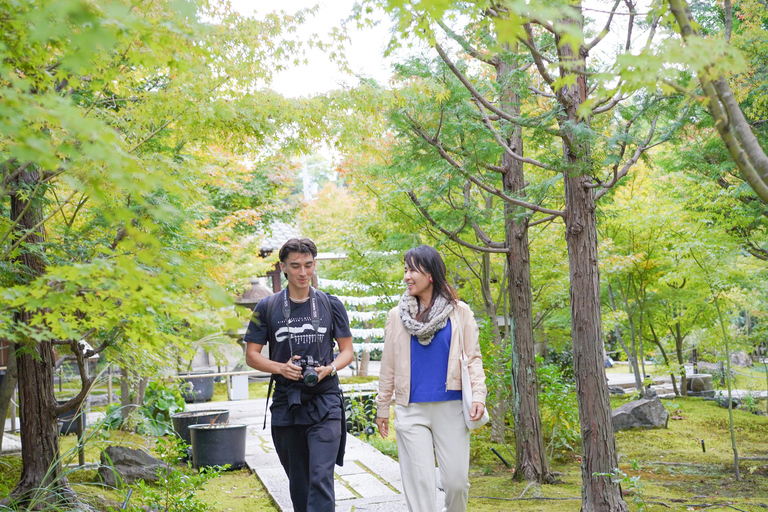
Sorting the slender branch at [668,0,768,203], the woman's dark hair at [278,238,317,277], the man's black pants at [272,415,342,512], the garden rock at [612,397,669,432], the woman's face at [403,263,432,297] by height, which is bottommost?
the garden rock at [612,397,669,432]

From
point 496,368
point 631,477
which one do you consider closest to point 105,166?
point 631,477

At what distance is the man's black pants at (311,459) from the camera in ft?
10.8

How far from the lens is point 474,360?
3496 millimetres

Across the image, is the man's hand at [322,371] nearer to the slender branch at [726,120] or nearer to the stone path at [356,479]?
the stone path at [356,479]

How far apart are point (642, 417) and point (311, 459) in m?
9.07

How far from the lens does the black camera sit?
3334 mm

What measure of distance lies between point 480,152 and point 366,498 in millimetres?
2849

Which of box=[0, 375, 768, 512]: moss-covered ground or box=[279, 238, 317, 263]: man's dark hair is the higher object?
box=[279, 238, 317, 263]: man's dark hair

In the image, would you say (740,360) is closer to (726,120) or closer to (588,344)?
(588,344)

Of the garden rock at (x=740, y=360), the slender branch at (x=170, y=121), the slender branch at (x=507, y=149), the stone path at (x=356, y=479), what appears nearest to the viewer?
the slender branch at (x=170, y=121)

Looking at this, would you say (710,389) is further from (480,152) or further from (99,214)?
(99,214)

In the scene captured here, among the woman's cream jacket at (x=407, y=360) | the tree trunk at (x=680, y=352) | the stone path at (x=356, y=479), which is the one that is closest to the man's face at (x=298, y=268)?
the woman's cream jacket at (x=407, y=360)

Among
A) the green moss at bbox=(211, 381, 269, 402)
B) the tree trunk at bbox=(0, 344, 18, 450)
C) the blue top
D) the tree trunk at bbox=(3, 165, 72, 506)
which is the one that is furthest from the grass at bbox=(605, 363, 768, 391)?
the tree trunk at bbox=(0, 344, 18, 450)

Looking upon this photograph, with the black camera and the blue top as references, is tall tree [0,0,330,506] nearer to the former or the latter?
the black camera
